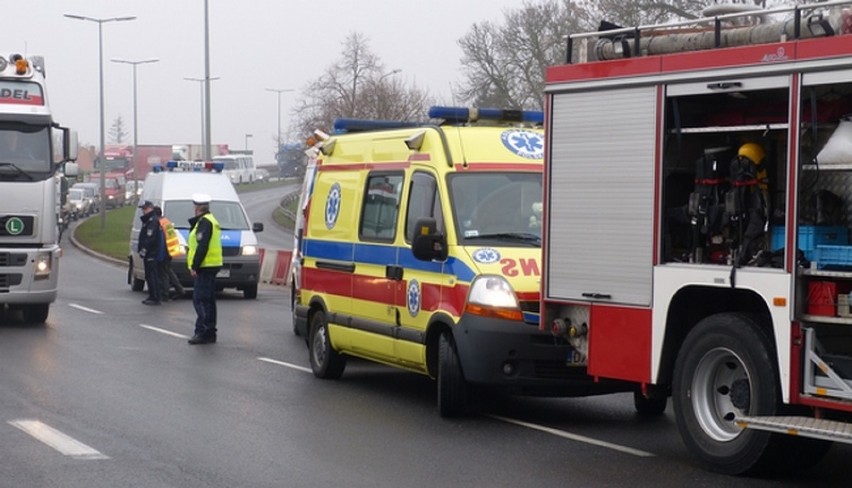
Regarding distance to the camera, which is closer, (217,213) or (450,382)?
(450,382)

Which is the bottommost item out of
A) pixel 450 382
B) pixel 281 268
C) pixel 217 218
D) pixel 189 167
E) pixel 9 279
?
pixel 281 268

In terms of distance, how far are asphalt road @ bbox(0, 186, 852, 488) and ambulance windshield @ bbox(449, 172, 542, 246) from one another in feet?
4.71

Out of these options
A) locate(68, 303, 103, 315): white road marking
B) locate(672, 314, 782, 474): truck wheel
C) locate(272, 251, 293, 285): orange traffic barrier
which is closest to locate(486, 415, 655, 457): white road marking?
locate(672, 314, 782, 474): truck wheel

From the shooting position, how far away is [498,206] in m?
11.5

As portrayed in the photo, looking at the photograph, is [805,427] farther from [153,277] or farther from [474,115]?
[153,277]

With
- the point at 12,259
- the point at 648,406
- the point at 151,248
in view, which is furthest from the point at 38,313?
the point at 648,406

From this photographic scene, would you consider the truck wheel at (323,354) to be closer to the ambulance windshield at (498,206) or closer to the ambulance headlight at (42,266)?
the ambulance windshield at (498,206)

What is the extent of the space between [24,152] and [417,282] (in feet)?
31.5

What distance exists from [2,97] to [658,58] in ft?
41.2

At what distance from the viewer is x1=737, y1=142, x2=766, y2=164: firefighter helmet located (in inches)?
346

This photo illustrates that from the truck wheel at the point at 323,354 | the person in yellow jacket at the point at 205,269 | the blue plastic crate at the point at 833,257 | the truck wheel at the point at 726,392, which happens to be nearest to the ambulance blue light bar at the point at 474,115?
the truck wheel at the point at 323,354

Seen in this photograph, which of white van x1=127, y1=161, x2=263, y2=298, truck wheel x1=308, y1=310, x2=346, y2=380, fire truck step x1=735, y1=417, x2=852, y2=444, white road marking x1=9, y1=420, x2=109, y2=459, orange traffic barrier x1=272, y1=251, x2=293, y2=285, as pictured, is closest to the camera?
fire truck step x1=735, y1=417, x2=852, y2=444

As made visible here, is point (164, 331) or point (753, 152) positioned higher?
point (753, 152)

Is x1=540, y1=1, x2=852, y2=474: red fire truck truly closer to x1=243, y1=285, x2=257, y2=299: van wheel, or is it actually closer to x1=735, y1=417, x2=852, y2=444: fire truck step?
x1=735, y1=417, x2=852, y2=444: fire truck step
